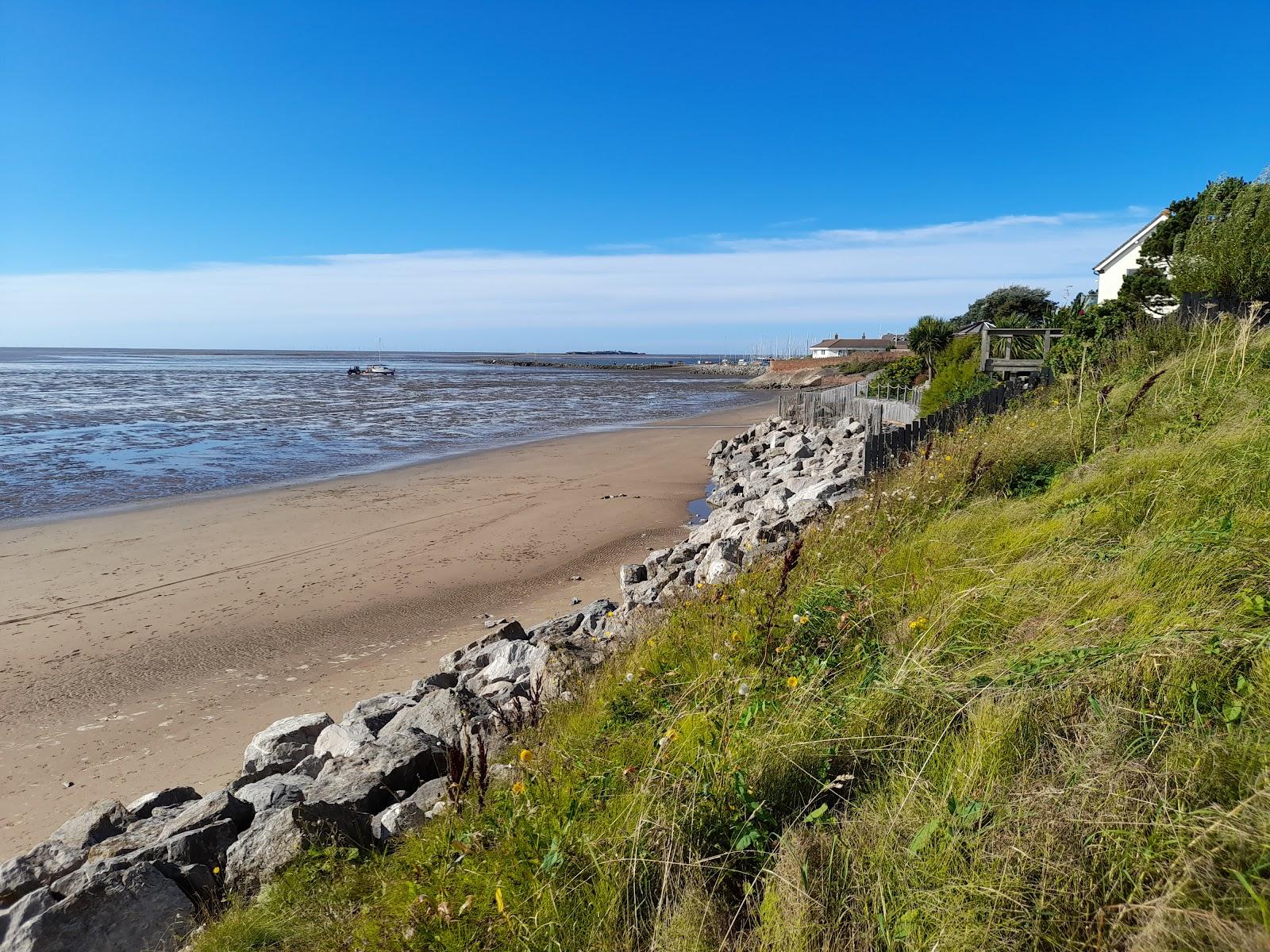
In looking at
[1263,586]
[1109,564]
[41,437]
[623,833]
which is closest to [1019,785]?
[623,833]

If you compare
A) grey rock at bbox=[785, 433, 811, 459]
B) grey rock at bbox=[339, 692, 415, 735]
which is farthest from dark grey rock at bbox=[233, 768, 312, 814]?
grey rock at bbox=[785, 433, 811, 459]

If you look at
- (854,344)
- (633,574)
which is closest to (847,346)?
(854,344)

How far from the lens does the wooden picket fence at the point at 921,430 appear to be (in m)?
9.24

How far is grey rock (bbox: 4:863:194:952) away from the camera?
126 inches

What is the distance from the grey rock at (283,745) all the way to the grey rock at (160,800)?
0.42 metres

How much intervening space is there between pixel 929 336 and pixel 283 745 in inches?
1199

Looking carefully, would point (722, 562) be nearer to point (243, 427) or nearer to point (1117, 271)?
point (243, 427)

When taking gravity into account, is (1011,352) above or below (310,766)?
above

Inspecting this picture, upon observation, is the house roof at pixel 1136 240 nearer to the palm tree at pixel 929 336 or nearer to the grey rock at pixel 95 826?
the palm tree at pixel 929 336

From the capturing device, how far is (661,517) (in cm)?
1441

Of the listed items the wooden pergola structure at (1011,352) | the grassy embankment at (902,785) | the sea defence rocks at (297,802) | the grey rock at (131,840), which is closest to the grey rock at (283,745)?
the sea defence rocks at (297,802)

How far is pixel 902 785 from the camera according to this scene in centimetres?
268

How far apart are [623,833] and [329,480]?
1718 centimetres

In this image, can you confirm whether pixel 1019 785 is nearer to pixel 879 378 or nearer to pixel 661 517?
pixel 661 517
